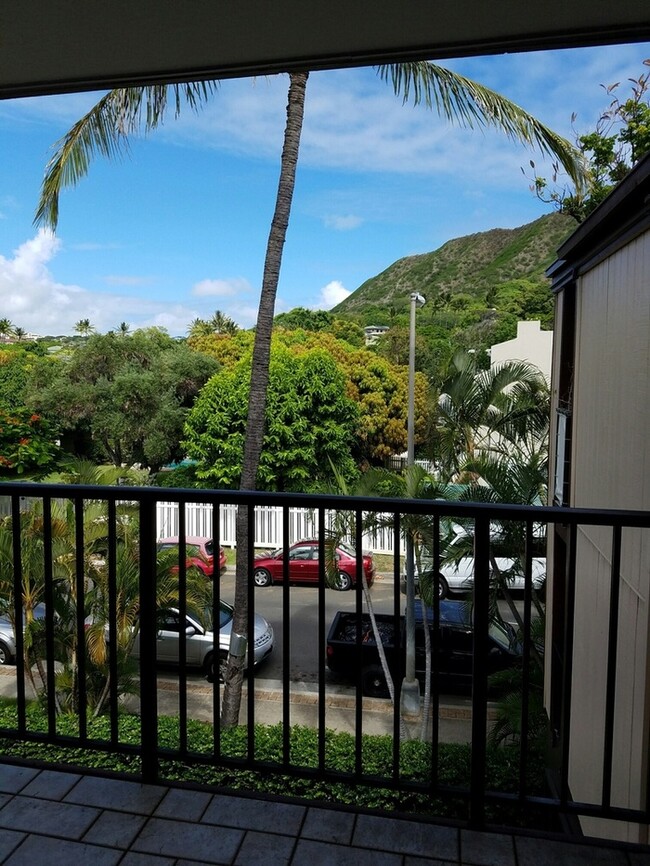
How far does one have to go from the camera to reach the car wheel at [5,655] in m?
8.78

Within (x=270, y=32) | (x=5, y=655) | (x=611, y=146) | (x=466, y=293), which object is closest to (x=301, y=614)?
(x=5, y=655)

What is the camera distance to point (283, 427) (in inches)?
658

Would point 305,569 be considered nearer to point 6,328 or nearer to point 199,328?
point 199,328

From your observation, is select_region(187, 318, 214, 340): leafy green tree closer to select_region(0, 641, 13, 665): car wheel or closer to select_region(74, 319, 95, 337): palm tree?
select_region(74, 319, 95, 337): palm tree

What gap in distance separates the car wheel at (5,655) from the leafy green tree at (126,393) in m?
10.5

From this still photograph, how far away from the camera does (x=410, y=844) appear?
56.5 inches

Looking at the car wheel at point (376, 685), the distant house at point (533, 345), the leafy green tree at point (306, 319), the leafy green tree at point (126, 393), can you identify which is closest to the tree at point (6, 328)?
the leafy green tree at point (306, 319)

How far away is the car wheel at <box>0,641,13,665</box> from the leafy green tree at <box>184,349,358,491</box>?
8036 millimetres

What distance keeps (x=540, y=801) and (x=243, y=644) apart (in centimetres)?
583

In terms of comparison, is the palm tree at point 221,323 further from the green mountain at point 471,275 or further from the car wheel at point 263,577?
the car wheel at point 263,577

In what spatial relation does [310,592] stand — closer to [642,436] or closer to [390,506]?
[642,436]

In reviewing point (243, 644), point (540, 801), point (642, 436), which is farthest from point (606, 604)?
point (243, 644)

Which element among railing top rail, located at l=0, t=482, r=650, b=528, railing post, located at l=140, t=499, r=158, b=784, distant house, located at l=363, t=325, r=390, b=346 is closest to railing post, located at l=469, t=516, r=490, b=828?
railing top rail, located at l=0, t=482, r=650, b=528

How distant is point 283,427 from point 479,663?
50.1ft
